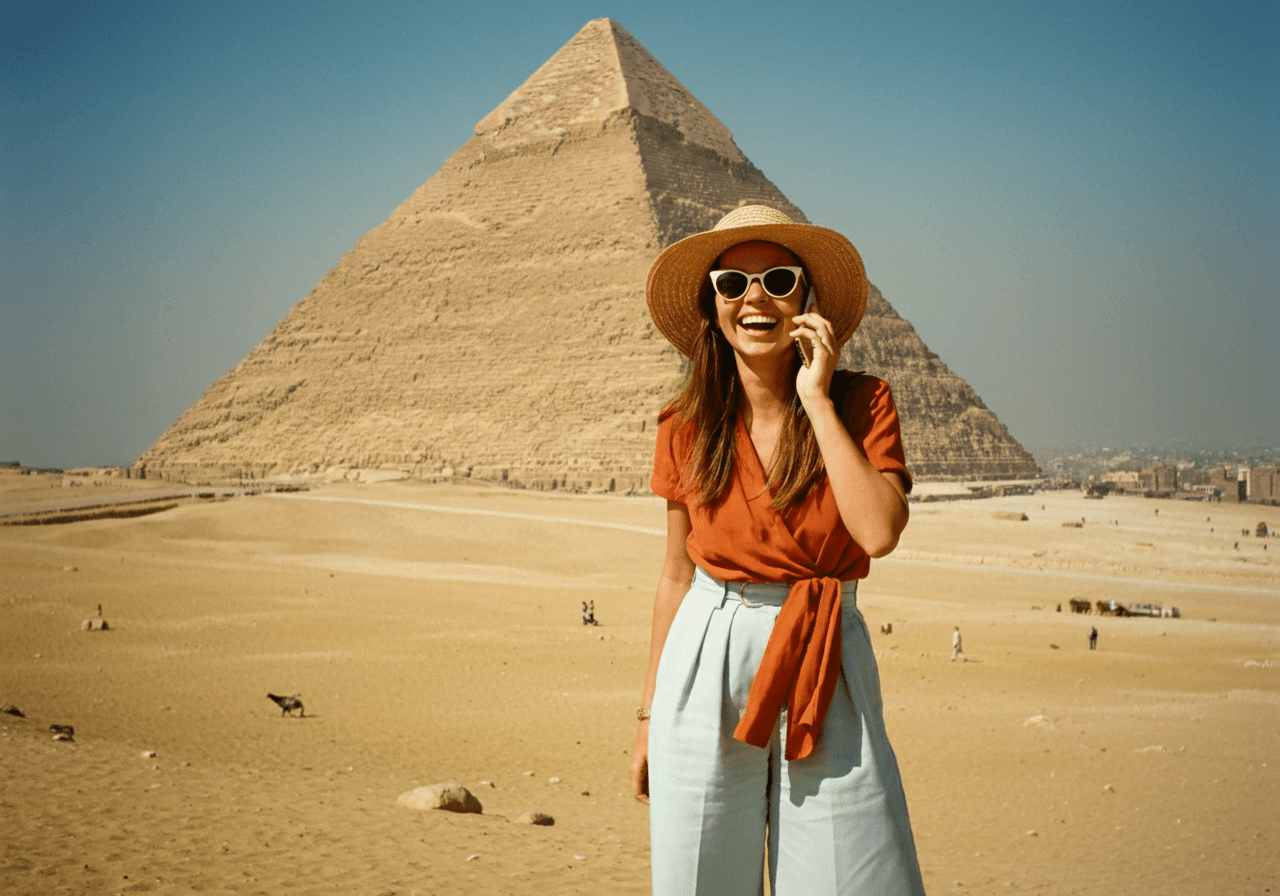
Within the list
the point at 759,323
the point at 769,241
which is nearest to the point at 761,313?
the point at 759,323

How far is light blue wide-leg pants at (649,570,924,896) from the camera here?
1929mm

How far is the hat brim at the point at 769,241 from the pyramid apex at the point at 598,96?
298 feet

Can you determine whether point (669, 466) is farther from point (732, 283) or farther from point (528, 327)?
point (528, 327)

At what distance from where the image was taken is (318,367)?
89.4 meters

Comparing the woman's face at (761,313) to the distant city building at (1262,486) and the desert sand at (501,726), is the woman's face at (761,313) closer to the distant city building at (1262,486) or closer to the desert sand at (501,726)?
the desert sand at (501,726)

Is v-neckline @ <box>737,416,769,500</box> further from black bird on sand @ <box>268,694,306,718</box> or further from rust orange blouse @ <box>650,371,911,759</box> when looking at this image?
black bird on sand @ <box>268,694,306,718</box>

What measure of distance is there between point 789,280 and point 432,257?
93.4 meters

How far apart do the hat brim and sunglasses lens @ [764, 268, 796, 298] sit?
0.23 ft

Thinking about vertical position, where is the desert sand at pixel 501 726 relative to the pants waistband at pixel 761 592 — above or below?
below

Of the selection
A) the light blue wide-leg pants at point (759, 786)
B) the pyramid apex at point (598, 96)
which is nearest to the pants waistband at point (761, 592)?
the light blue wide-leg pants at point (759, 786)

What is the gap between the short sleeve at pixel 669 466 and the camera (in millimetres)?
2186

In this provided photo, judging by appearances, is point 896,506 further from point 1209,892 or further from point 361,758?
point 361,758

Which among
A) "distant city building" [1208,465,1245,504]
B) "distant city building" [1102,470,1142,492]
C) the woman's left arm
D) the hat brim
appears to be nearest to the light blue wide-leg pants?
the woman's left arm

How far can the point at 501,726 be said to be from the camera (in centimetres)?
841
